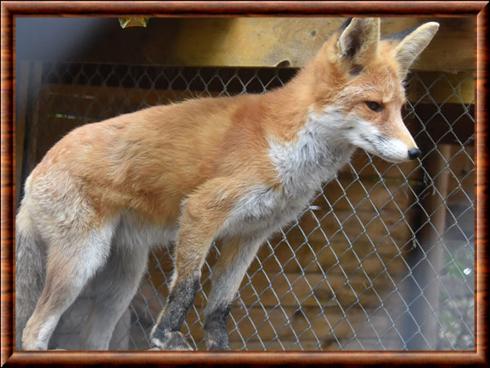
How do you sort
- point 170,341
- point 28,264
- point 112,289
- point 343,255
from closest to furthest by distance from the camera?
point 170,341 → point 28,264 → point 112,289 → point 343,255

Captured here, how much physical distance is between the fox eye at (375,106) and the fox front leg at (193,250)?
24.4 inches

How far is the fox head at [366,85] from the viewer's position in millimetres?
3211

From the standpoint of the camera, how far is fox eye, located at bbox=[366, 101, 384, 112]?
3.26 meters

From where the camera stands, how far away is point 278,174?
329cm

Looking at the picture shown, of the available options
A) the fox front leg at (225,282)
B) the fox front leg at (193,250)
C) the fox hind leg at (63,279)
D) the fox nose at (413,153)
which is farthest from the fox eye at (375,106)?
the fox hind leg at (63,279)

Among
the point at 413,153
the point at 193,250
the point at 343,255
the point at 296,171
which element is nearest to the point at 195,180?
the point at 193,250

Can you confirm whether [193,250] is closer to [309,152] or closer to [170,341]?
[170,341]

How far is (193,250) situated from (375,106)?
3.12 ft

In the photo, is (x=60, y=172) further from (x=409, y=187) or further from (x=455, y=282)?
(x=455, y=282)

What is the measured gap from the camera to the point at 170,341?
10.6 ft

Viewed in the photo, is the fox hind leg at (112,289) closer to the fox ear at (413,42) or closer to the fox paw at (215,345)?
the fox paw at (215,345)

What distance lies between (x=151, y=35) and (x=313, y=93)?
139 centimetres

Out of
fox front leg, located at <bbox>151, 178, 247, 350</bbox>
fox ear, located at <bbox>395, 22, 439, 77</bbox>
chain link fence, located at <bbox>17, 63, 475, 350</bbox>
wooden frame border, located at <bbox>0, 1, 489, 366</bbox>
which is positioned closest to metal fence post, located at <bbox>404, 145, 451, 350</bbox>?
chain link fence, located at <bbox>17, 63, 475, 350</bbox>
